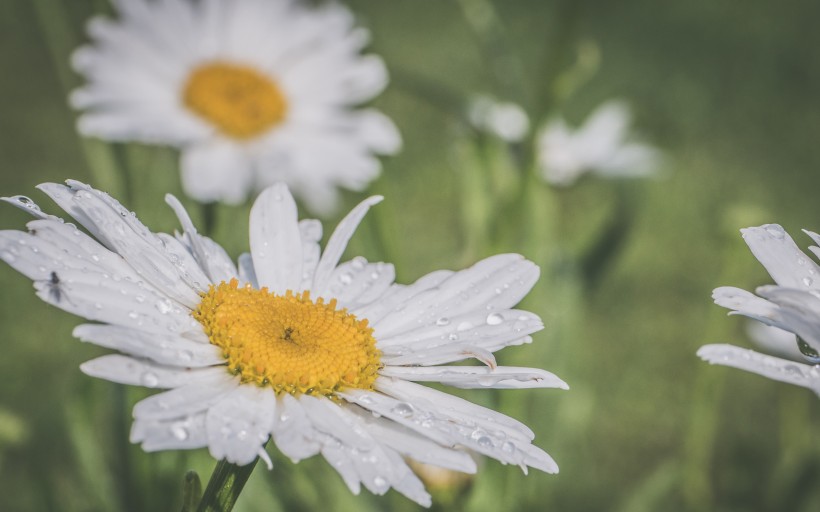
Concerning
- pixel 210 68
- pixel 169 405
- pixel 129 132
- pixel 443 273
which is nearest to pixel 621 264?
pixel 210 68

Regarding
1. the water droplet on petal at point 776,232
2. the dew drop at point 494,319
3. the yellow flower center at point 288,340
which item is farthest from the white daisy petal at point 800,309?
the yellow flower center at point 288,340

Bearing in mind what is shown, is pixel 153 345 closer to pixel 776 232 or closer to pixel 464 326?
pixel 464 326

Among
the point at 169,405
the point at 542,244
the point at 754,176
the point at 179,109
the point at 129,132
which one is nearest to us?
the point at 169,405

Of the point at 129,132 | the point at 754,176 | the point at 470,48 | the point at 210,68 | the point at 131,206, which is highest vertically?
the point at 470,48

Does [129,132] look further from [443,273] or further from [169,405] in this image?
[169,405]

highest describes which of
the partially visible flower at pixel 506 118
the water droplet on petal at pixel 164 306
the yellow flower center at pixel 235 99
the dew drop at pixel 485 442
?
the partially visible flower at pixel 506 118

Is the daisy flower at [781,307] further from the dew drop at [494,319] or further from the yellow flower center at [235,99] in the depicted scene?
the yellow flower center at [235,99]
